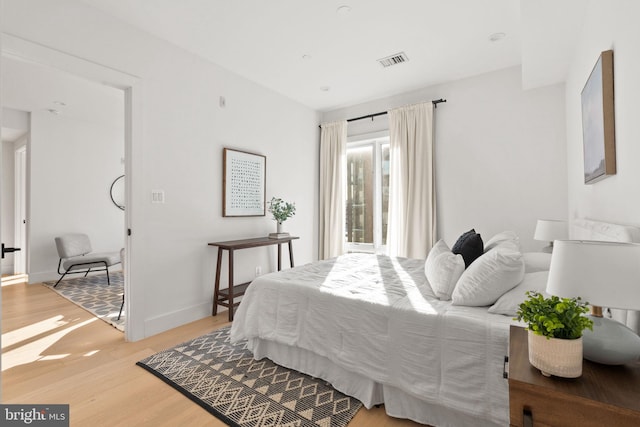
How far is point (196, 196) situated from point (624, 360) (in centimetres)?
339

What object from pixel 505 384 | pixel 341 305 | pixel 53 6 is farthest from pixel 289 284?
pixel 53 6

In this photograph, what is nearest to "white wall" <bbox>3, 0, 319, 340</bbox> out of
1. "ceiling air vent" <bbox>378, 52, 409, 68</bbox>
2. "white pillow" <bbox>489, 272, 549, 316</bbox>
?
"ceiling air vent" <bbox>378, 52, 409, 68</bbox>

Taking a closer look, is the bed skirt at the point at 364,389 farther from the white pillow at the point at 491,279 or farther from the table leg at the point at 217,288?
the table leg at the point at 217,288

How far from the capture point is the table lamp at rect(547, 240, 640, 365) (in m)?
0.94

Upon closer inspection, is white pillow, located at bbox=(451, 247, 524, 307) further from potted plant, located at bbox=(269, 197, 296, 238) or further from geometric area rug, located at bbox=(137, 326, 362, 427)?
potted plant, located at bbox=(269, 197, 296, 238)

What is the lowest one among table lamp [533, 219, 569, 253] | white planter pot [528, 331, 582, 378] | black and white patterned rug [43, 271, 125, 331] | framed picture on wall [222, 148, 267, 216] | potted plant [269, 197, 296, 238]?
black and white patterned rug [43, 271, 125, 331]

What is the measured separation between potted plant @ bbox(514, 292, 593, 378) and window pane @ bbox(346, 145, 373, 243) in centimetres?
381

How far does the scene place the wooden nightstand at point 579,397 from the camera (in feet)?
2.77

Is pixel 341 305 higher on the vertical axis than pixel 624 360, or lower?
lower

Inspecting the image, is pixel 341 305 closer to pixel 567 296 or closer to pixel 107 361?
pixel 567 296

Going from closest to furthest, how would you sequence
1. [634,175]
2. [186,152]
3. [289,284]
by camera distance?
1. [634,175]
2. [289,284]
3. [186,152]

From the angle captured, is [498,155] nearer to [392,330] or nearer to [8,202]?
[392,330]

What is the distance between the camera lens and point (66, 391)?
2.05 metres

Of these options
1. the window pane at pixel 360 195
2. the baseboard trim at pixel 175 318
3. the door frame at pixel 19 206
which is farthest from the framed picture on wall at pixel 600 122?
the door frame at pixel 19 206
